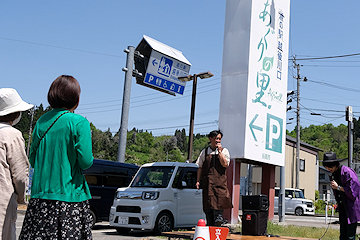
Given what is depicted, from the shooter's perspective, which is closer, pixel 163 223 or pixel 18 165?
pixel 18 165

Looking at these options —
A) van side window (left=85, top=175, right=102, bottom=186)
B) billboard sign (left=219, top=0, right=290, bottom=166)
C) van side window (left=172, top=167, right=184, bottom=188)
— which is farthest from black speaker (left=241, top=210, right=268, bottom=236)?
van side window (left=85, top=175, right=102, bottom=186)

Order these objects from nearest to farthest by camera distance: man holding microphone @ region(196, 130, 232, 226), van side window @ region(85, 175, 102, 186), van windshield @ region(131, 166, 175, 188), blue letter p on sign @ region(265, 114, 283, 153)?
man holding microphone @ region(196, 130, 232, 226)
van windshield @ region(131, 166, 175, 188)
blue letter p on sign @ region(265, 114, 283, 153)
van side window @ region(85, 175, 102, 186)

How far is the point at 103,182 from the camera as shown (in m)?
12.7

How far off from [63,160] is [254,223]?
5091 mm

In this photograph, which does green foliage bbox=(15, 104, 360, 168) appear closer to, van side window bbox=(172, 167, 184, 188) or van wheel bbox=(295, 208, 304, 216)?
van wheel bbox=(295, 208, 304, 216)

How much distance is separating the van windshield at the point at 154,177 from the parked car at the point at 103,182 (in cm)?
223

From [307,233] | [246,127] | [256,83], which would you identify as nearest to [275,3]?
[256,83]

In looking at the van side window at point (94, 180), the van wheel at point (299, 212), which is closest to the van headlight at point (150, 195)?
the van side window at point (94, 180)

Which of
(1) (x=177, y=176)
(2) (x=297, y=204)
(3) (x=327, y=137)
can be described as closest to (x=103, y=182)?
(1) (x=177, y=176)

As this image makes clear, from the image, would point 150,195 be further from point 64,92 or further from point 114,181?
point 64,92

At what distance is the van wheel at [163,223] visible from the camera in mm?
9578

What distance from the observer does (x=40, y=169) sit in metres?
3.19

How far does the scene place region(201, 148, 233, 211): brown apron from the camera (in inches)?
266

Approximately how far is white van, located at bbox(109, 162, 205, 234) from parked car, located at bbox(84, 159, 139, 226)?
6.07 ft
